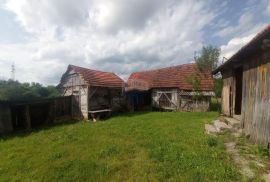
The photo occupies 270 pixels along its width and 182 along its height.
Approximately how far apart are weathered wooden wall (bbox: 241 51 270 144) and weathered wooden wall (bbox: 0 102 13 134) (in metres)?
12.9

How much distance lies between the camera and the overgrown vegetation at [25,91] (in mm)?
16206

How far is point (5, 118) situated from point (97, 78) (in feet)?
27.8

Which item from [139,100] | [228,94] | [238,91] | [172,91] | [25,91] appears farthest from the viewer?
[139,100]

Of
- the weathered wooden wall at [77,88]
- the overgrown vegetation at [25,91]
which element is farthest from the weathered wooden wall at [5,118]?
the weathered wooden wall at [77,88]

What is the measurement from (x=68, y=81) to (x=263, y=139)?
643 inches

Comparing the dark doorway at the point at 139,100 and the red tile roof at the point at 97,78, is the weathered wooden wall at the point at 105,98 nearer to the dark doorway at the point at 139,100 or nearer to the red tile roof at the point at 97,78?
the red tile roof at the point at 97,78

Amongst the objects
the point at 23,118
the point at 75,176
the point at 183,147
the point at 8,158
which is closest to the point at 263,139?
the point at 183,147

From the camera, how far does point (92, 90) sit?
17484 mm

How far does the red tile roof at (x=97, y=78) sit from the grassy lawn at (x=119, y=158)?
824cm

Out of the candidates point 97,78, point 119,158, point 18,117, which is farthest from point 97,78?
point 119,158

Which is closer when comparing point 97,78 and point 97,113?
point 97,113

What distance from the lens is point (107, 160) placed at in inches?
266

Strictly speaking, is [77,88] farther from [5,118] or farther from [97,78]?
[5,118]

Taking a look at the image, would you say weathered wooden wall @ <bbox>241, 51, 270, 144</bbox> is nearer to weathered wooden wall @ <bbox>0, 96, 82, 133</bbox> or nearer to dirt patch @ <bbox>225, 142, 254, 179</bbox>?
dirt patch @ <bbox>225, 142, 254, 179</bbox>
